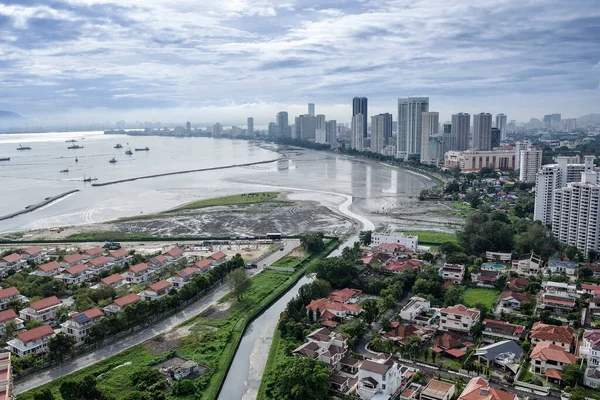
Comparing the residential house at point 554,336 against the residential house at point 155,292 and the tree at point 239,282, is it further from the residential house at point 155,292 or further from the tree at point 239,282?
the residential house at point 155,292

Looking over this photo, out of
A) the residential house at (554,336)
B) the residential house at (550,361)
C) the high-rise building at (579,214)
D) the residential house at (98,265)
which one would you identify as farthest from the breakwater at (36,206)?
the high-rise building at (579,214)

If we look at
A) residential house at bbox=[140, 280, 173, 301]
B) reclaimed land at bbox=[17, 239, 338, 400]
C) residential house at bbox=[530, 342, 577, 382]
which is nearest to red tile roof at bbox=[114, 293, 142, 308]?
residential house at bbox=[140, 280, 173, 301]

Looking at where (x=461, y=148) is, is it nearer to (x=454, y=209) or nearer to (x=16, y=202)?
(x=454, y=209)

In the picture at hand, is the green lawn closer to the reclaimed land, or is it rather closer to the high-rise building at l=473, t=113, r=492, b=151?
the reclaimed land

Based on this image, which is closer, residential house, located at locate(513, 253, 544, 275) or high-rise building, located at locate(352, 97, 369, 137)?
residential house, located at locate(513, 253, 544, 275)

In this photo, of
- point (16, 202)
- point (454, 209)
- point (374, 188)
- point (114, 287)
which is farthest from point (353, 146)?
point (114, 287)

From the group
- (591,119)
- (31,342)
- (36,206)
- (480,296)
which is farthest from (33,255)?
(591,119)

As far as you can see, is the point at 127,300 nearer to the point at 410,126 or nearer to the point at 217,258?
the point at 217,258

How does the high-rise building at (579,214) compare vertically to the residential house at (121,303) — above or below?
above
